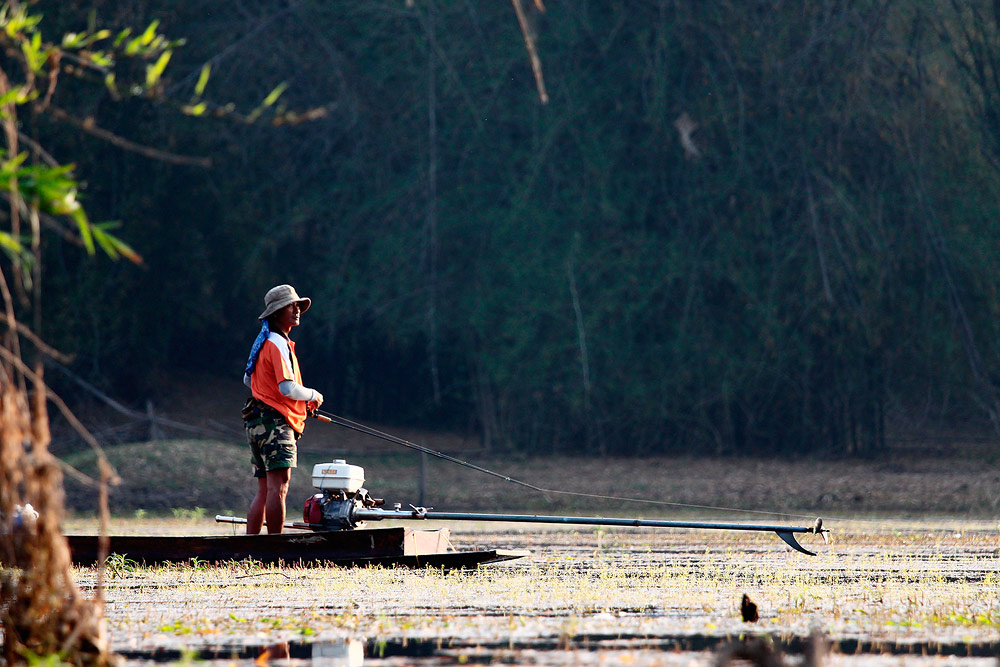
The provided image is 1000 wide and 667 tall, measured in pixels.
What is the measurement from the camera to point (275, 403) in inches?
434

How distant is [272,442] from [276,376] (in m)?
0.46

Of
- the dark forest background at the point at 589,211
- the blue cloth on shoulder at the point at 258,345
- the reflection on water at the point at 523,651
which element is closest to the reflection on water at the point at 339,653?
the reflection on water at the point at 523,651

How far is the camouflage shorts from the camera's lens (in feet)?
36.0

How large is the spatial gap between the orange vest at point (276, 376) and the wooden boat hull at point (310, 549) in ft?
2.76

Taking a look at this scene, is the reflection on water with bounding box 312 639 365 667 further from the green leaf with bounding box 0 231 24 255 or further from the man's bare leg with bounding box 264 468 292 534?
the man's bare leg with bounding box 264 468 292 534

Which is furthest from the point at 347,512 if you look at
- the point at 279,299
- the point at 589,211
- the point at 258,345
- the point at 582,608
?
the point at 589,211

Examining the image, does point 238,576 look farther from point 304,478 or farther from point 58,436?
point 58,436

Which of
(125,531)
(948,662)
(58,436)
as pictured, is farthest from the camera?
(58,436)

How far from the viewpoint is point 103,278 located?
26.6 meters

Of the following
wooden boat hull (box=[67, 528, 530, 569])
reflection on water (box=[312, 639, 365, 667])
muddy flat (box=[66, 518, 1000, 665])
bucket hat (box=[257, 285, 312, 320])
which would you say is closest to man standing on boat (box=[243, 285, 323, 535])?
bucket hat (box=[257, 285, 312, 320])

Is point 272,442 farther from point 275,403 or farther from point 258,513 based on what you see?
point 258,513

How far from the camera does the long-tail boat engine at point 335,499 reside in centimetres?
1120

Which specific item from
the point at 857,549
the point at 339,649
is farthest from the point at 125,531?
the point at 339,649

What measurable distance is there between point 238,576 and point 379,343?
19.2m
